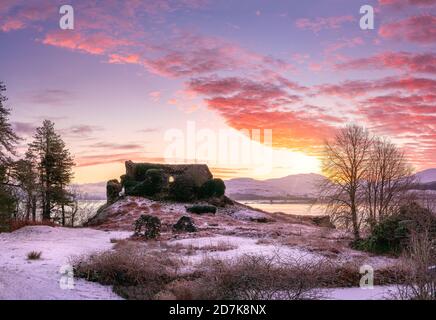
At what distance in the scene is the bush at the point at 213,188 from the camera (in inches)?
1646

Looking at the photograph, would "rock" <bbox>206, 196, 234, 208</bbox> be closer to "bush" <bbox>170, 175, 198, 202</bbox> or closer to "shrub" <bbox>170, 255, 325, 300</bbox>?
"bush" <bbox>170, 175, 198, 202</bbox>

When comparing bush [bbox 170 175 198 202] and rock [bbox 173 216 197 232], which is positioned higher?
bush [bbox 170 175 198 202]

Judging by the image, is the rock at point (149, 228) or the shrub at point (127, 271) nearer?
the shrub at point (127, 271)

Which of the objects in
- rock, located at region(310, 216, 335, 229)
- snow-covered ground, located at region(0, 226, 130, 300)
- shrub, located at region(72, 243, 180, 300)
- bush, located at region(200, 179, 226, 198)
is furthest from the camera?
bush, located at region(200, 179, 226, 198)

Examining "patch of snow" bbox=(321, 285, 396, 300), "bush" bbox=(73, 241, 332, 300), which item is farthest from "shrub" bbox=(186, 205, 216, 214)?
"patch of snow" bbox=(321, 285, 396, 300)

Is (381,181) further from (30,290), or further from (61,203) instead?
(61,203)

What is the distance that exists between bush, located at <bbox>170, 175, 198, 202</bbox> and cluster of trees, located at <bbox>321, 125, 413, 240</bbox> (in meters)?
16.9

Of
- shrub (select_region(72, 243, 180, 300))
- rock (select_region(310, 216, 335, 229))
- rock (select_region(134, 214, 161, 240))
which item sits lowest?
rock (select_region(310, 216, 335, 229))

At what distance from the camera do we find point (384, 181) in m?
28.0

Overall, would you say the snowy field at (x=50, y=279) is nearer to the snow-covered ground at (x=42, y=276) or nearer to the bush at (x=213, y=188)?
the snow-covered ground at (x=42, y=276)

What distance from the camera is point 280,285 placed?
34.4ft

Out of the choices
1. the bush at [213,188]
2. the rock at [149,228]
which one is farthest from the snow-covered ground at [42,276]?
Answer: the bush at [213,188]

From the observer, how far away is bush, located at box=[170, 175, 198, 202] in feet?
132

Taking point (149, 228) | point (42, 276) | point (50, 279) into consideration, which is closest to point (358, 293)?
point (50, 279)
